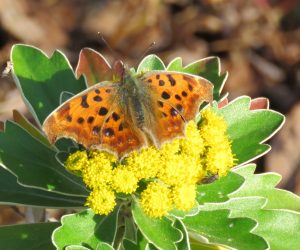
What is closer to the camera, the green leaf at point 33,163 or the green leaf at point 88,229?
the green leaf at point 88,229

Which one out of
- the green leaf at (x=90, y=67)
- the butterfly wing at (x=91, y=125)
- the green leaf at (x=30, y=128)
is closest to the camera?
the butterfly wing at (x=91, y=125)

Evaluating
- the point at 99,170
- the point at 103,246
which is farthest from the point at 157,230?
the point at 99,170

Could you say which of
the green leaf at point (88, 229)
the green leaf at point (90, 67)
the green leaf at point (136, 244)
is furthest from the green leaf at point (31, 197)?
the green leaf at point (90, 67)

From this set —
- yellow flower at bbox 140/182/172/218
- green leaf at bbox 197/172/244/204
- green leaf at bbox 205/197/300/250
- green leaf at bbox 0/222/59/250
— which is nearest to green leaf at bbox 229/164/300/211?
green leaf at bbox 205/197/300/250

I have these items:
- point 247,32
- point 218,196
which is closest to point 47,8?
point 247,32

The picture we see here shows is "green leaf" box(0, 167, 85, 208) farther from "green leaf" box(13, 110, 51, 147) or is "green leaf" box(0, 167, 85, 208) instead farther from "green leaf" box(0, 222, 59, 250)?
"green leaf" box(13, 110, 51, 147)

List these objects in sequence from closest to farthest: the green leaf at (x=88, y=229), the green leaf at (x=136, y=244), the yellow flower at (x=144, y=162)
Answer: the yellow flower at (x=144, y=162), the green leaf at (x=88, y=229), the green leaf at (x=136, y=244)

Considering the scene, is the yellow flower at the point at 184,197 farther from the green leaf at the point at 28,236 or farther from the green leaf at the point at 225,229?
the green leaf at the point at 28,236

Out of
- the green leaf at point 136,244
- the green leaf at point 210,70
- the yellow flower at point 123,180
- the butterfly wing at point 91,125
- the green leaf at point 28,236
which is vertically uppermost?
the green leaf at point 210,70

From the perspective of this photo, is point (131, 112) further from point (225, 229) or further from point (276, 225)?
point (276, 225)
